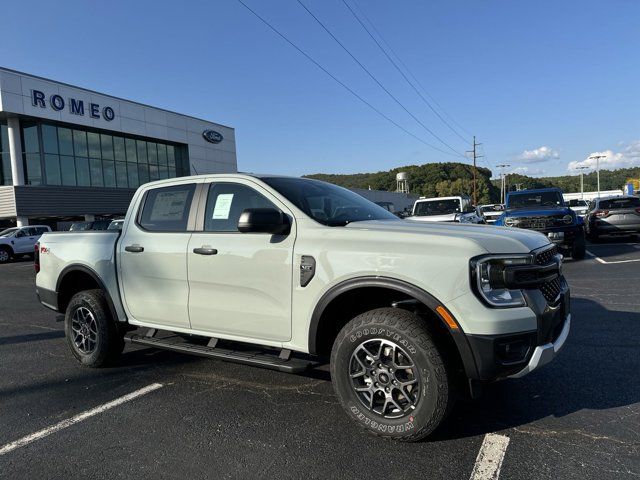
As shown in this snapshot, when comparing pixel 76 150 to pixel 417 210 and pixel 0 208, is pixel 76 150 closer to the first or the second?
pixel 0 208

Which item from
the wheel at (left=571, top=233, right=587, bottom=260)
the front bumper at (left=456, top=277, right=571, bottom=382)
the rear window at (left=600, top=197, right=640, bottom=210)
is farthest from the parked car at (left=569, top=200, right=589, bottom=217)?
the front bumper at (left=456, top=277, right=571, bottom=382)

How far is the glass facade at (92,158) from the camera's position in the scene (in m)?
29.1

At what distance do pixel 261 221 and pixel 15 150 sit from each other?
30398 mm

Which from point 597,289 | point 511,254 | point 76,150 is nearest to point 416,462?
point 511,254

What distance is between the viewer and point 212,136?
43.3 m

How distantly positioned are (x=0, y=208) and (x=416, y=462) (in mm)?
31125

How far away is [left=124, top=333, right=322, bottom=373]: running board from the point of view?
11.7ft

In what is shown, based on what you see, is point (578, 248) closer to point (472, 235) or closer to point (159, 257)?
point (472, 235)

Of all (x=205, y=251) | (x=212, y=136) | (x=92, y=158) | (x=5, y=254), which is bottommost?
(x=5, y=254)

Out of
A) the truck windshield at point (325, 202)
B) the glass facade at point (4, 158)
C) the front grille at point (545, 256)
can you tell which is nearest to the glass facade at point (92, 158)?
the glass facade at point (4, 158)

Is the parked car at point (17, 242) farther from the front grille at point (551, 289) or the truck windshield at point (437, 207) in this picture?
the front grille at point (551, 289)

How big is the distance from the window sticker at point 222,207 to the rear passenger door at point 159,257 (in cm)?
26

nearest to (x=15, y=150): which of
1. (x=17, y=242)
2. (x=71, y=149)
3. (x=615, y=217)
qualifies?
(x=71, y=149)

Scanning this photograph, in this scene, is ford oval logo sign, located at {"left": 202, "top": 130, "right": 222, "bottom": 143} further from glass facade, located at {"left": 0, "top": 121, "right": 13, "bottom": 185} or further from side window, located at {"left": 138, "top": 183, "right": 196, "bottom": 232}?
side window, located at {"left": 138, "top": 183, "right": 196, "bottom": 232}
